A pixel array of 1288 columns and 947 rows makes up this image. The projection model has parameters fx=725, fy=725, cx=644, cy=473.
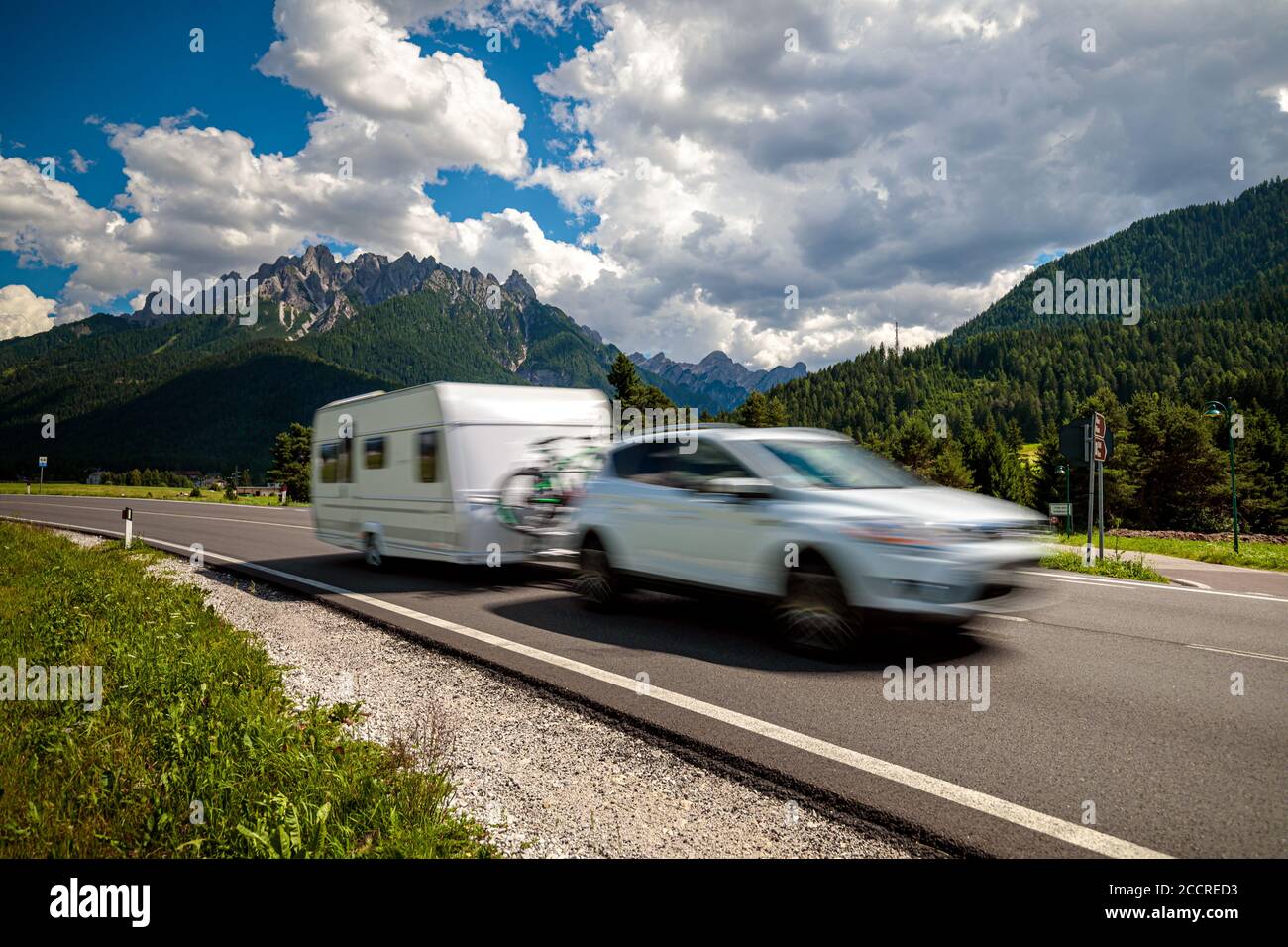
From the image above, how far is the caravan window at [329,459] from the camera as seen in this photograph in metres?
12.8

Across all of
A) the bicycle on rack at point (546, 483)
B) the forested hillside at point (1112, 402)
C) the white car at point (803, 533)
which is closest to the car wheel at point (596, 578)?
the white car at point (803, 533)

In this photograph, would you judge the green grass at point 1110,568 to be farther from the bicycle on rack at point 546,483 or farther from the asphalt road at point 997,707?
the bicycle on rack at point 546,483

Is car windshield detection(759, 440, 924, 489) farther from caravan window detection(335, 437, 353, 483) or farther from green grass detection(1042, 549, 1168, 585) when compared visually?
caravan window detection(335, 437, 353, 483)

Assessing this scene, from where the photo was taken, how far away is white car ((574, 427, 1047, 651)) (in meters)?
5.29

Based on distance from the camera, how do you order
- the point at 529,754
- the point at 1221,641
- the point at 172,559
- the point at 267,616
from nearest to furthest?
the point at 529,754, the point at 1221,641, the point at 267,616, the point at 172,559

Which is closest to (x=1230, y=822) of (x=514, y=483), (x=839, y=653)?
(x=839, y=653)

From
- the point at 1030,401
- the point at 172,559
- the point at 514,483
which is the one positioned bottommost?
the point at 172,559

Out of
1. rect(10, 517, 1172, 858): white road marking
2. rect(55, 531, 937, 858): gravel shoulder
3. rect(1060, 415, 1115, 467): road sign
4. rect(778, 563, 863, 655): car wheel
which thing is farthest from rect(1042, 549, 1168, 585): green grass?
rect(55, 531, 937, 858): gravel shoulder

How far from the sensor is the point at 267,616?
8.34 meters

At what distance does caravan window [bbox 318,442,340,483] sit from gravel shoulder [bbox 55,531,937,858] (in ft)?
23.0

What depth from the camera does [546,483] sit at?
1012 centimetres

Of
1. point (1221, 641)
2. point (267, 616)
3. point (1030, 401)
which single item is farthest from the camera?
point (1030, 401)
